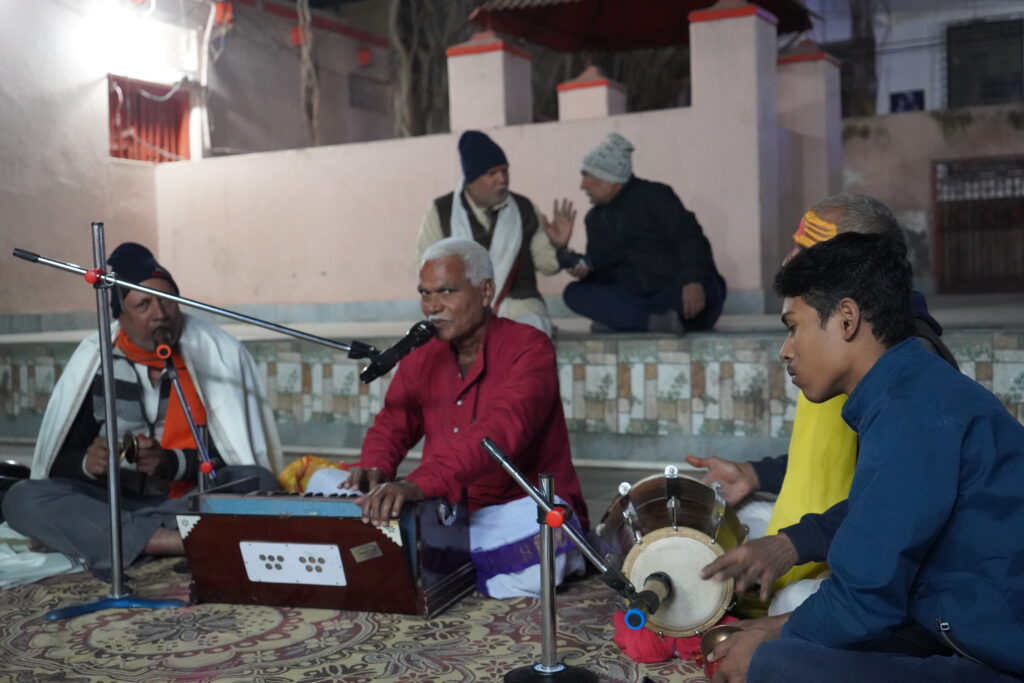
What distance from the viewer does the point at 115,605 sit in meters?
3.37

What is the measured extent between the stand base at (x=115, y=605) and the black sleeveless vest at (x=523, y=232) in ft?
8.35

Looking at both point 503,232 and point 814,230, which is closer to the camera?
point 814,230

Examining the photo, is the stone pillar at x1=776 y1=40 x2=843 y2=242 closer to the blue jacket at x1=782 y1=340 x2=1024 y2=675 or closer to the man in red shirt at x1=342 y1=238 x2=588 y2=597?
the man in red shirt at x1=342 y1=238 x2=588 y2=597

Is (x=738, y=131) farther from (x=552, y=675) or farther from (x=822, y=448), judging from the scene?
(x=552, y=675)

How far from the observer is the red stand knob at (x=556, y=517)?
2.32 m

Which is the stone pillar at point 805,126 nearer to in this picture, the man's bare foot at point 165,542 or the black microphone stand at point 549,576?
the man's bare foot at point 165,542

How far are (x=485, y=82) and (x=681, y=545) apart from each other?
7.58 metres

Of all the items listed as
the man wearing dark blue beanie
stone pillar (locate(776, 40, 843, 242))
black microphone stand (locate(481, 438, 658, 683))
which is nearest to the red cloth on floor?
black microphone stand (locate(481, 438, 658, 683))

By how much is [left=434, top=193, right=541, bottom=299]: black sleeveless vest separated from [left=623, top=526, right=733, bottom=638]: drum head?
2922mm

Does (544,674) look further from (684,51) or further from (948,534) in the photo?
(684,51)

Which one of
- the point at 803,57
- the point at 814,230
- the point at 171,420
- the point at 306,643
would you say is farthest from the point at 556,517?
the point at 803,57

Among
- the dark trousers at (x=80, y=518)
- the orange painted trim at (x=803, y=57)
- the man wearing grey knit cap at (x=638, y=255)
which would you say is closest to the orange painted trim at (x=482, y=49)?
the orange painted trim at (x=803, y=57)

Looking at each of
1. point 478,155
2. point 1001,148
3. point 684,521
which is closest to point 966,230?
point 1001,148

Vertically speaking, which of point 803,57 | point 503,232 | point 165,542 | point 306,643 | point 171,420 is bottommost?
point 306,643
